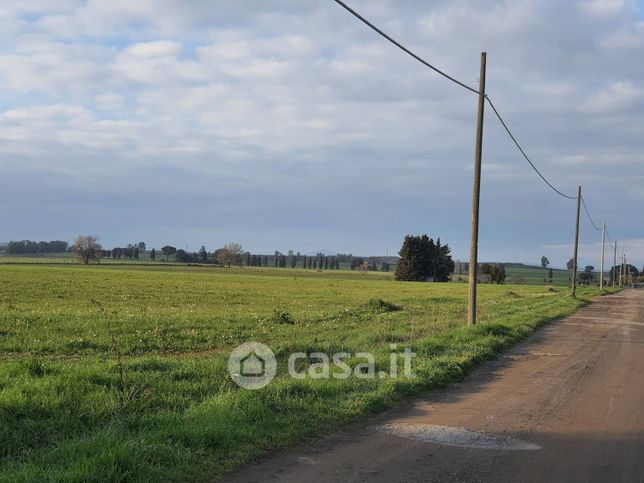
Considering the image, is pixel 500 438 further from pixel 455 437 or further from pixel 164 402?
pixel 164 402

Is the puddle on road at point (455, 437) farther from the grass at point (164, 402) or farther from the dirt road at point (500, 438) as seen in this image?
the grass at point (164, 402)

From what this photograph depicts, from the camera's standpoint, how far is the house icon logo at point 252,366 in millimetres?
8836

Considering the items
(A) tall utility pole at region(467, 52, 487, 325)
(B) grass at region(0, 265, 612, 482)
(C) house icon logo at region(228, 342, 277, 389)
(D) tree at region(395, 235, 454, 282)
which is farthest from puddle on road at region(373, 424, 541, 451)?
(D) tree at region(395, 235, 454, 282)

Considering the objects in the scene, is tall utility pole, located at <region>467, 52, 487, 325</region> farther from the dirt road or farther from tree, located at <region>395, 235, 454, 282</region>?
tree, located at <region>395, 235, 454, 282</region>

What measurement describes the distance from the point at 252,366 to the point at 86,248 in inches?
5542

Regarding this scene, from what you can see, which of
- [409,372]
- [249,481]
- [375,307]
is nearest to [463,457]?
[249,481]

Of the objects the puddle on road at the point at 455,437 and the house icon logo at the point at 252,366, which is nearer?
the puddle on road at the point at 455,437

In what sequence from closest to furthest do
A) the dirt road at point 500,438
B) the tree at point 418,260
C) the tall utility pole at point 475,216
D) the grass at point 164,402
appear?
the grass at point 164,402
the dirt road at point 500,438
the tall utility pole at point 475,216
the tree at point 418,260

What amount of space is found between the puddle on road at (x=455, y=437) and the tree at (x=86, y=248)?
144611 mm

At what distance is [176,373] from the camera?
9.19 meters

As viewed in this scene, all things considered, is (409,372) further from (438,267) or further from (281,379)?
(438,267)

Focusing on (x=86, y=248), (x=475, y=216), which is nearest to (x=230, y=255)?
(x=86, y=248)
